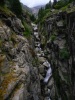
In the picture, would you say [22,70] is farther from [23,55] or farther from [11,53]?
[23,55]

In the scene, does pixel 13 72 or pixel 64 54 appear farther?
pixel 64 54

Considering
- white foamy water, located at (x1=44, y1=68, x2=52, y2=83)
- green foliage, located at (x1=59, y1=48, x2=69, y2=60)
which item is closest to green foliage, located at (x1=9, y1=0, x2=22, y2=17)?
white foamy water, located at (x1=44, y1=68, x2=52, y2=83)

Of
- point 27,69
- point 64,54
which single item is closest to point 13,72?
point 27,69

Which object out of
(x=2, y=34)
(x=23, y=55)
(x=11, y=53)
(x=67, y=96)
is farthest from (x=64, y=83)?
(x=2, y=34)

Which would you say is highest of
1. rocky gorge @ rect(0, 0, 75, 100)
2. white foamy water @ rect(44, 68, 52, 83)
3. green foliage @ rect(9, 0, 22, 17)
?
green foliage @ rect(9, 0, 22, 17)

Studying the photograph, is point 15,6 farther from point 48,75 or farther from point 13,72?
point 13,72

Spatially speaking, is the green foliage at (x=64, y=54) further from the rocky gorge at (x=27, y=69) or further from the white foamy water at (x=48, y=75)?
the white foamy water at (x=48, y=75)

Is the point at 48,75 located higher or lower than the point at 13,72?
lower

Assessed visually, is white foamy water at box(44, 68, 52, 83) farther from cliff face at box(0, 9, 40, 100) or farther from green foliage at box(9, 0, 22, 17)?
green foliage at box(9, 0, 22, 17)

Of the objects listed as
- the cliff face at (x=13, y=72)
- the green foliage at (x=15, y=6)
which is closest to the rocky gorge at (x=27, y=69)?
the cliff face at (x=13, y=72)

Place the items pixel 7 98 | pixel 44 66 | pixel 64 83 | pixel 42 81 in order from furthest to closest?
1. pixel 44 66
2. pixel 42 81
3. pixel 64 83
4. pixel 7 98

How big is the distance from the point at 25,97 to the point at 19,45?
1196 cm

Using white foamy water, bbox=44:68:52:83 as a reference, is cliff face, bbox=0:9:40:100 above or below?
above

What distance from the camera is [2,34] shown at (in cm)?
2770
